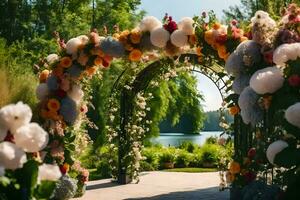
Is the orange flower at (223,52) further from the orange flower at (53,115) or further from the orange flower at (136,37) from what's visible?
the orange flower at (53,115)

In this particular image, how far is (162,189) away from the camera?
9656 millimetres

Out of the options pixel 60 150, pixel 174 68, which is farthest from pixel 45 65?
pixel 174 68

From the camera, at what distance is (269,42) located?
5410 mm

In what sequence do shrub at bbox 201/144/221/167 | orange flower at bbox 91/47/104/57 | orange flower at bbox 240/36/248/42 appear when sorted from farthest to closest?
shrub at bbox 201/144/221/167, orange flower at bbox 91/47/104/57, orange flower at bbox 240/36/248/42

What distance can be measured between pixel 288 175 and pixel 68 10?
21943mm

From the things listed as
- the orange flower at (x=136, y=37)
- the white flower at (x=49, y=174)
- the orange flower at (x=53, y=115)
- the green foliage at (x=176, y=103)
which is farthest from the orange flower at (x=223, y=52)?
the green foliage at (x=176, y=103)

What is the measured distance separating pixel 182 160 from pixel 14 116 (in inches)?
448

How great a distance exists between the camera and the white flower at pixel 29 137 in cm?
308

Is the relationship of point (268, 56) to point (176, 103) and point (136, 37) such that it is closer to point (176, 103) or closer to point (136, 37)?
point (136, 37)

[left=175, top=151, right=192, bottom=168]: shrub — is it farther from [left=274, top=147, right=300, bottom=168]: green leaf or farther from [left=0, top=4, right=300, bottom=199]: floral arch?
[left=274, top=147, right=300, bottom=168]: green leaf

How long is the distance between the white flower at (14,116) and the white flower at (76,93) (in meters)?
4.16

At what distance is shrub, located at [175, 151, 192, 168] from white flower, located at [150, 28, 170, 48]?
782 cm

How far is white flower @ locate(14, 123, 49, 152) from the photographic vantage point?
10.1 feet

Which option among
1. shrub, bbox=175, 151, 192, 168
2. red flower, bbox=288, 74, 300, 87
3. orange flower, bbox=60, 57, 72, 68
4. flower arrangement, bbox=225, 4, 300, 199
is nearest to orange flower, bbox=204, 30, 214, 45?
flower arrangement, bbox=225, 4, 300, 199
